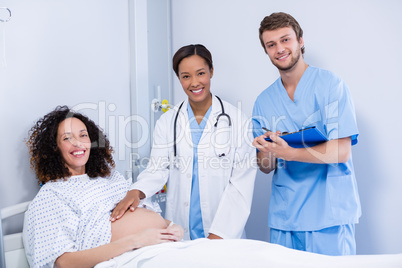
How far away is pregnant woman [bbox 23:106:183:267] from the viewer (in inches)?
47.1

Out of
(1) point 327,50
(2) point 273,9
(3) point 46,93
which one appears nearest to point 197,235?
(3) point 46,93

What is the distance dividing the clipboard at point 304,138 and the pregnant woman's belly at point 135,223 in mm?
556

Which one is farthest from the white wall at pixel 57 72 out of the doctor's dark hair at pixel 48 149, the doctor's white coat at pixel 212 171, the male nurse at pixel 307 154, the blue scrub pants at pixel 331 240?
the blue scrub pants at pixel 331 240

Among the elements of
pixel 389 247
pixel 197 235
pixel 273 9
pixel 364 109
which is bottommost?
pixel 389 247

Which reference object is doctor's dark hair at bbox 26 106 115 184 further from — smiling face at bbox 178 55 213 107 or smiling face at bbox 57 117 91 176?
smiling face at bbox 178 55 213 107

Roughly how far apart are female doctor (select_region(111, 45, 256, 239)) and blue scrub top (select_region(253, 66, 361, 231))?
144 mm

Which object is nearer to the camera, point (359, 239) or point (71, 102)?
point (71, 102)

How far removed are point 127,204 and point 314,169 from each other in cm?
78

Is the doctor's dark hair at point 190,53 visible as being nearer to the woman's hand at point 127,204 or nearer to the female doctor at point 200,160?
the female doctor at point 200,160

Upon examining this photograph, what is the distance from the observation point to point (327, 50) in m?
1.89

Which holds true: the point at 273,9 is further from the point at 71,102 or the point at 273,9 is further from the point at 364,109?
the point at 71,102

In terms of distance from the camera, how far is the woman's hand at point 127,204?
1.38 metres

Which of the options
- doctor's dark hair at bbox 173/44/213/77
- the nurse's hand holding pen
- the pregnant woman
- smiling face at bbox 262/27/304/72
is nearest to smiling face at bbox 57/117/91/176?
the pregnant woman

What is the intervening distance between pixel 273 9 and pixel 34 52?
1324mm
